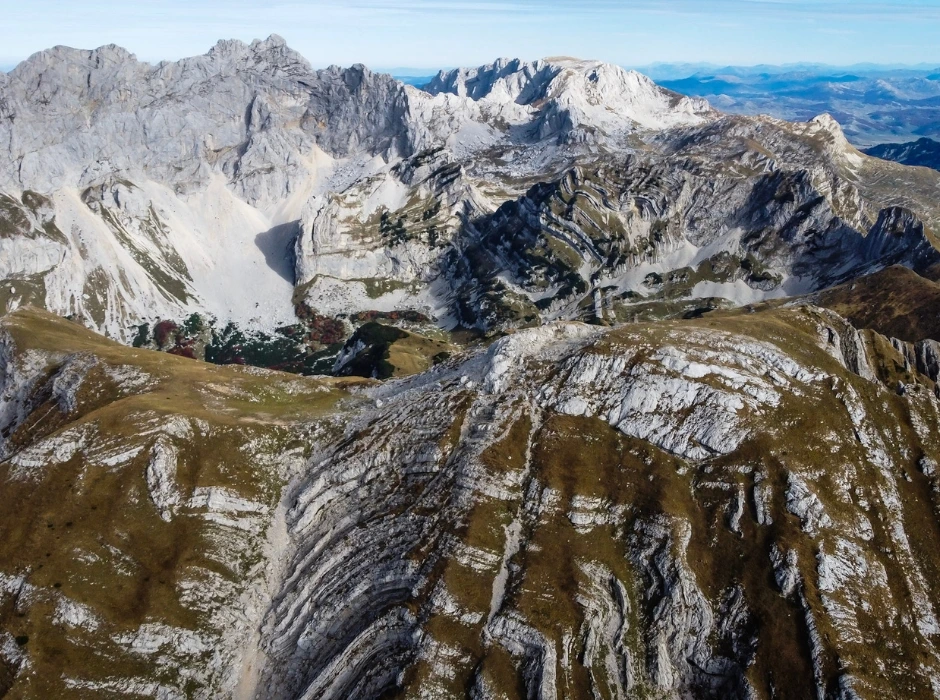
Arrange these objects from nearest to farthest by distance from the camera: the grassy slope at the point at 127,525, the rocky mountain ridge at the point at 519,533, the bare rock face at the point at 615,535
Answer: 1. the bare rock face at the point at 615,535
2. the rocky mountain ridge at the point at 519,533
3. the grassy slope at the point at 127,525

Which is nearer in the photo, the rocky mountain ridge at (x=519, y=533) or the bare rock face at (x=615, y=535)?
the bare rock face at (x=615, y=535)

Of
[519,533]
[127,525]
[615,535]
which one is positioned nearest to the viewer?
[615,535]

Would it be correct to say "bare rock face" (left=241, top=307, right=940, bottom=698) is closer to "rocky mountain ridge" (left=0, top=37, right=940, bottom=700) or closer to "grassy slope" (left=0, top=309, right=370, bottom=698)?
"rocky mountain ridge" (left=0, top=37, right=940, bottom=700)

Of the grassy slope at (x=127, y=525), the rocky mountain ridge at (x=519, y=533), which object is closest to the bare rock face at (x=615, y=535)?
the rocky mountain ridge at (x=519, y=533)

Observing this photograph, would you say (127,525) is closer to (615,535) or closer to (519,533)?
(519,533)

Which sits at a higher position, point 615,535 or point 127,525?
point 615,535

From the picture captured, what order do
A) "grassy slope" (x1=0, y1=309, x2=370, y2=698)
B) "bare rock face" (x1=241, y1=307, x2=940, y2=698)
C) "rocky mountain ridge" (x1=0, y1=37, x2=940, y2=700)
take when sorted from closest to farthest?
"bare rock face" (x1=241, y1=307, x2=940, y2=698)
"rocky mountain ridge" (x1=0, y1=37, x2=940, y2=700)
"grassy slope" (x1=0, y1=309, x2=370, y2=698)

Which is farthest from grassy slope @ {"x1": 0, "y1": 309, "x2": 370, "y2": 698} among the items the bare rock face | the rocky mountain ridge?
the bare rock face

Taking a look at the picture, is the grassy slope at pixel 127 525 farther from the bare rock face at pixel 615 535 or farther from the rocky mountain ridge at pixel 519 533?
the bare rock face at pixel 615 535

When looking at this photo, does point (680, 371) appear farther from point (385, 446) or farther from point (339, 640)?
point (339, 640)

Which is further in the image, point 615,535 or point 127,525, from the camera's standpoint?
point 127,525

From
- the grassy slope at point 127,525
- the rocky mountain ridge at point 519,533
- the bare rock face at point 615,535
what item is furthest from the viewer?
the grassy slope at point 127,525

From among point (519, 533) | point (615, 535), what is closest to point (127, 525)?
point (519, 533)
